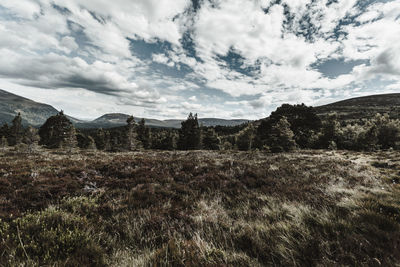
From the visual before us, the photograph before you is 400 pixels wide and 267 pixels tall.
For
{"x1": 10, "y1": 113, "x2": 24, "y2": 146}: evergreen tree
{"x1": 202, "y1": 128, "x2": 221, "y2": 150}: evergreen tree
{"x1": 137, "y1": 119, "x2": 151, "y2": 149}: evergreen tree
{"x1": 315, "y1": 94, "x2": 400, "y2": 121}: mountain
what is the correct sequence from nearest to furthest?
{"x1": 10, "y1": 113, "x2": 24, "y2": 146}: evergreen tree
{"x1": 202, "y1": 128, "x2": 221, "y2": 150}: evergreen tree
{"x1": 137, "y1": 119, "x2": 151, "y2": 149}: evergreen tree
{"x1": 315, "y1": 94, "x2": 400, "y2": 121}: mountain

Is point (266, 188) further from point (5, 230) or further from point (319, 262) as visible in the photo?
point (5, 230)

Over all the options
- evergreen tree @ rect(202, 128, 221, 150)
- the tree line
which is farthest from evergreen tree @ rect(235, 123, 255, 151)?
evergreen tree @ rect(202, 128, 221, 150)

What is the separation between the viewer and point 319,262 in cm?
221

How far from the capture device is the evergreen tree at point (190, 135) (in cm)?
5191

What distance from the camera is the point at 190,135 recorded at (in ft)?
174

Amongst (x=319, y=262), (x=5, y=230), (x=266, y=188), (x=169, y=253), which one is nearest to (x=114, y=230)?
(x=169, y=253)

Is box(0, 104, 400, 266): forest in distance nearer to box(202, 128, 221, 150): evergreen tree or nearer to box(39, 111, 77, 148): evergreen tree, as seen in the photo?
box(202, 128, 221, 150): evergreen tree

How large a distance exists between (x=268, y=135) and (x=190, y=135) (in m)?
23.7

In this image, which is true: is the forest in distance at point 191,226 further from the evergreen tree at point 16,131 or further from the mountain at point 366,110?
the mountain at point 366,110

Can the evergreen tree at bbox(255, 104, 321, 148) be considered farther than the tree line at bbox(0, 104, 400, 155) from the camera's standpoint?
Yes

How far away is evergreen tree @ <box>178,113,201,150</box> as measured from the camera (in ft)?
170

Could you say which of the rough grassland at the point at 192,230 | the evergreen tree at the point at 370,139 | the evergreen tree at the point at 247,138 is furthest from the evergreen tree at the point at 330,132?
the rough grassland at the point at 192,230

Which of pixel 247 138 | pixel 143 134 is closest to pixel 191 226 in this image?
pixel 247 138

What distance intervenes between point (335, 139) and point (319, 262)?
166ft
